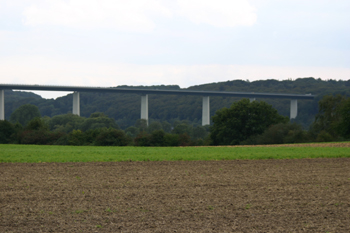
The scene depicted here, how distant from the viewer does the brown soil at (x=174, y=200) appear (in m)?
11.1

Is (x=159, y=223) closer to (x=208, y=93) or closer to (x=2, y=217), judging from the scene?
(x=2, y=217)

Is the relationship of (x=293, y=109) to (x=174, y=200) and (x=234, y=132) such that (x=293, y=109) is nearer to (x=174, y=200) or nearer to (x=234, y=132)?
(x=234, y=132)

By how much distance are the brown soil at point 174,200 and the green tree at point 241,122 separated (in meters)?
53.1

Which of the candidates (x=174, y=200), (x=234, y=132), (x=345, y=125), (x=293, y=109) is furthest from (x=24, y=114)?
(x=174, y=200)

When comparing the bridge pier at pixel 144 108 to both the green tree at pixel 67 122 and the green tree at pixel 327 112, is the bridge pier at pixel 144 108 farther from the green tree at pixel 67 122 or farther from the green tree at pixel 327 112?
the green tree at pixel 327 112

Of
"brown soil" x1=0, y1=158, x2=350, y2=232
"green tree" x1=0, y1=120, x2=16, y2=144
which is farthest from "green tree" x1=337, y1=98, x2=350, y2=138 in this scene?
"green tree" x1=0, y1=120, x2=16, y2=144

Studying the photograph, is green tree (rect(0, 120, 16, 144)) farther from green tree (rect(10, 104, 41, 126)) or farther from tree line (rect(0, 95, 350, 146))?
green tree (rect(10, 104, 41, 126))

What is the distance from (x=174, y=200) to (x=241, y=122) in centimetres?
6357

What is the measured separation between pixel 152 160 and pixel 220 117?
5036 cm

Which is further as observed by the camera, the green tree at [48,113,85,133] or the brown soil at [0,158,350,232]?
the green tree at [48,113,85,133]

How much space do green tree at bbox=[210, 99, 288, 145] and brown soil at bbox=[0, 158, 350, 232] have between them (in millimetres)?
53057

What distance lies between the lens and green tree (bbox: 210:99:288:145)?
75.9 metres

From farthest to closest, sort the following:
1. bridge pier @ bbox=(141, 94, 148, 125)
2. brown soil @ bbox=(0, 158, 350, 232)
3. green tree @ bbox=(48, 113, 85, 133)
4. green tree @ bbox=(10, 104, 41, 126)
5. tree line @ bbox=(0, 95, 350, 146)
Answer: green tree @ bbox=(10, 104, 41, 126) → bridge pier @ bbox=(141, 94, 148, 125) → green tree @ bbox=(48, 113, 85, 133) → tree line @ bbox=(0, 95, 350, 146) → brown soil @ bbox=(0, 158, 350, 232)

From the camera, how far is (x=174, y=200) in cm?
1409
